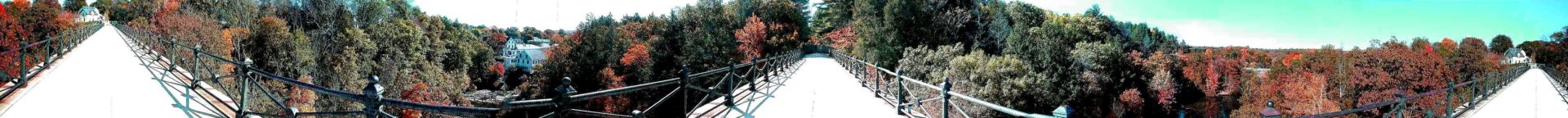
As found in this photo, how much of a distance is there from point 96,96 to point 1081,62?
31.0 m

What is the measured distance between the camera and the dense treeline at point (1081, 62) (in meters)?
29.6

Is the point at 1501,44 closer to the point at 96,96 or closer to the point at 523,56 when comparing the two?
the point at 96,96

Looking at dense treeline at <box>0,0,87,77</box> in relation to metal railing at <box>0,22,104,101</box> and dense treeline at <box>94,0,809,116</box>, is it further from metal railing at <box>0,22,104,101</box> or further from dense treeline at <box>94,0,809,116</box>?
metal railing at <box>0,22,104,101</box>

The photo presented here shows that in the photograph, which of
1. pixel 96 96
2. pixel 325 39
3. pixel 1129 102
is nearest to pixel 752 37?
pixel 1129 102

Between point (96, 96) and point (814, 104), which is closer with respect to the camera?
point (96, 96)

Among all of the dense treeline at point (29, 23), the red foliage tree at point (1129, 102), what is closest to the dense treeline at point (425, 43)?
the dense treeline at point (29, 23)

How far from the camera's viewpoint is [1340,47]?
1596 inches

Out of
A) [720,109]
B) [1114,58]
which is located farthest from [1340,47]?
[720,109]

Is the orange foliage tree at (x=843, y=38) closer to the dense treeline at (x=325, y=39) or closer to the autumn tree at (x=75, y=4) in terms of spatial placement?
the dense treeline at (x=325, y=39)

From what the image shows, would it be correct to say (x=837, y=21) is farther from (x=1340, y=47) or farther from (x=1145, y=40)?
(x=1340, y=47)

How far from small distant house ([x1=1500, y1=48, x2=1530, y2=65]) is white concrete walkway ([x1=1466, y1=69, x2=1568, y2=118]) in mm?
35496

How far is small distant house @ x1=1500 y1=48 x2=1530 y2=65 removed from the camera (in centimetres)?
4389

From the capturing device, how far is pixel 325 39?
34.5 m

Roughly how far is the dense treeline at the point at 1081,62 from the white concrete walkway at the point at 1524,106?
11.0m
